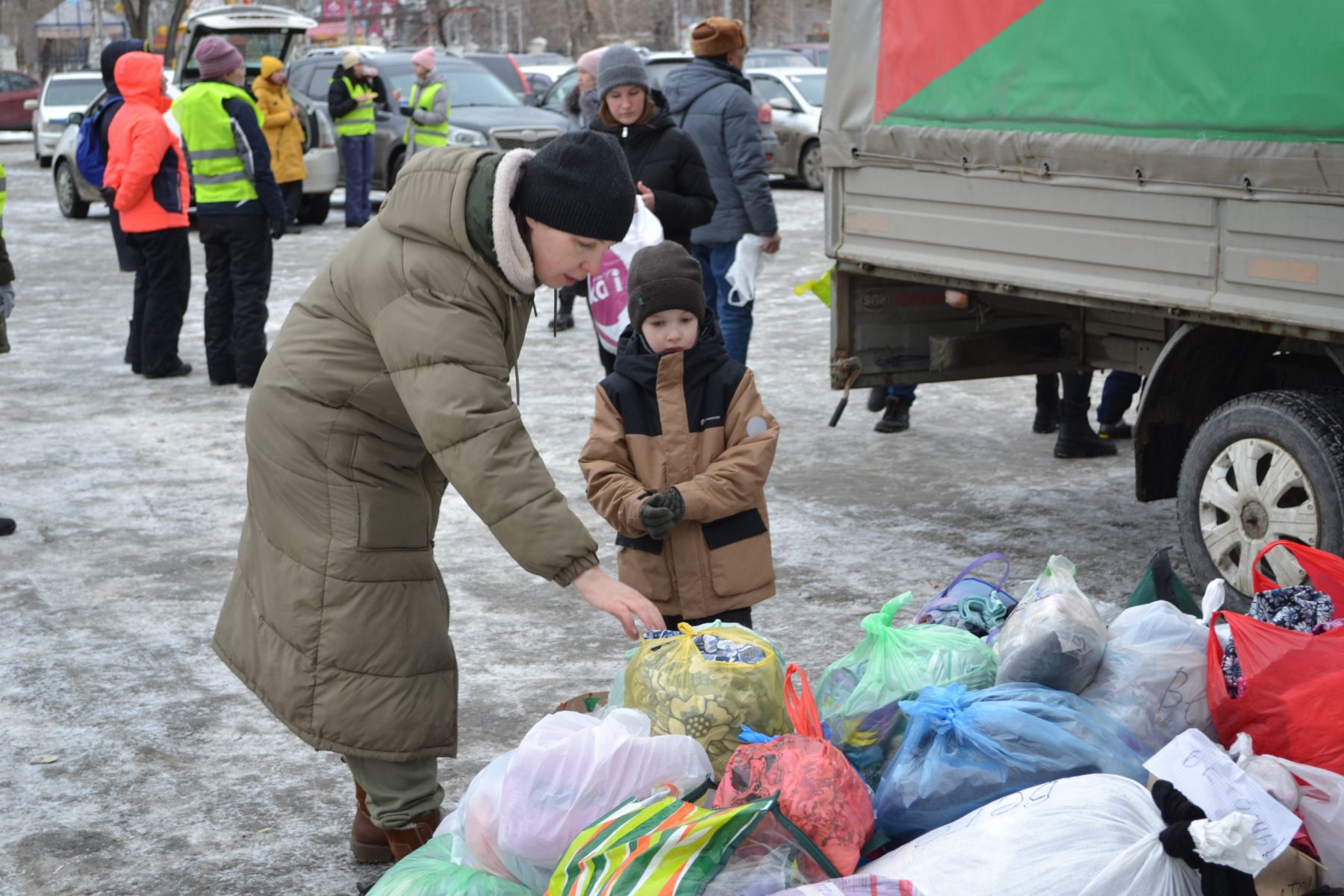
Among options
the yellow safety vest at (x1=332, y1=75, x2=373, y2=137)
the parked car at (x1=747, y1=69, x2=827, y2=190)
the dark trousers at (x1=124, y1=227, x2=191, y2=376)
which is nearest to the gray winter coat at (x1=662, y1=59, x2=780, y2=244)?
the dark trousers at (x1=124, y1=227, x2=191, y2=376)

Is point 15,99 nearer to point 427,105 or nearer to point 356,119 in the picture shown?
Result: point 356,119

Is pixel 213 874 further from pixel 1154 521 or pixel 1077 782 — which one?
pixel 1154 521

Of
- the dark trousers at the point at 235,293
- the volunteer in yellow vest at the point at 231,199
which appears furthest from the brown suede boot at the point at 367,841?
the volunteer in yellow vest at the point at 231,199

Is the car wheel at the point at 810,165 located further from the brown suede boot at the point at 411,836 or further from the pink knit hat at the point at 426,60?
the brown suede boot at the point at 411,836

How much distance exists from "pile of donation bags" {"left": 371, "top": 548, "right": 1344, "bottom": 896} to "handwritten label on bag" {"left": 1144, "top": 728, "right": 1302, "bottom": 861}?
0.02 meters

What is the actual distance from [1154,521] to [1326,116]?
2.30 m

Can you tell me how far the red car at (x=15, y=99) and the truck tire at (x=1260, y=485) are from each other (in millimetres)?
38700

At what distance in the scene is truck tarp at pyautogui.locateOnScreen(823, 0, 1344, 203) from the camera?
4.46 meters

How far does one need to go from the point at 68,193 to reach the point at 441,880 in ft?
57.1

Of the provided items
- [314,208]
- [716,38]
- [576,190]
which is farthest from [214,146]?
[314,208]

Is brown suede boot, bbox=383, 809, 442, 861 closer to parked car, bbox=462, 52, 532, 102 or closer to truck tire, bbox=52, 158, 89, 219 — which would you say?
truck tire, bbox=52, 158, 89, 219

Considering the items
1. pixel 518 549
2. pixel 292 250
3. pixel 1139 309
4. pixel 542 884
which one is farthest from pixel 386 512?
pixel 292 250

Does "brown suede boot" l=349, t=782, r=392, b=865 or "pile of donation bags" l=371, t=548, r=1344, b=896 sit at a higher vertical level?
"pile of donation bags" l=371, t=548, r=1344, b=896

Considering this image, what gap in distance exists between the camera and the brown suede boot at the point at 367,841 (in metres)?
3.55
